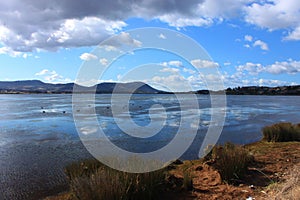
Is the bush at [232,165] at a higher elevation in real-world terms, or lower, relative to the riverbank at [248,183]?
higher

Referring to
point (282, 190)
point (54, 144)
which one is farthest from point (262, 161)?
point (54, 144)

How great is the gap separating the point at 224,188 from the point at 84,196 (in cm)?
299

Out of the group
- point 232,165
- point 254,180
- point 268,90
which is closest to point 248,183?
point 254,180

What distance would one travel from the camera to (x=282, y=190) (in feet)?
18.7

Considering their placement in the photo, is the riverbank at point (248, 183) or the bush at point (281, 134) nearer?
the riverbank at point (248, 183)

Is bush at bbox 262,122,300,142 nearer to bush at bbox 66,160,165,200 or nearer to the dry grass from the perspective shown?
the dry grass

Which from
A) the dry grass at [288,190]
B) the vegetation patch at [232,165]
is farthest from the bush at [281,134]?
the dry grass at [288,190]

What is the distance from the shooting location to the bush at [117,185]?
580cm

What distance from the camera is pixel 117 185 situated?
5945 mm

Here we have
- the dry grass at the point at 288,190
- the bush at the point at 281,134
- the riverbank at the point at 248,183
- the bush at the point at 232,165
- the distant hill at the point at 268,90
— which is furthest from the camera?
the distant hill at the point at 268,90

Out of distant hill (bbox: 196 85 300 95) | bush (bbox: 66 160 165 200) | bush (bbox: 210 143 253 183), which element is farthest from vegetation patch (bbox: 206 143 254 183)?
distant hill (bbox: 196 85 300 95)

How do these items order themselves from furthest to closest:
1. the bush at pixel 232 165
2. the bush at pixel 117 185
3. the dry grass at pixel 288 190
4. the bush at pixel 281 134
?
the bush at pixel 281 134
the bush at pixel 232 165
the bush at pixel 117 185
the dry grass at pixel 288 190

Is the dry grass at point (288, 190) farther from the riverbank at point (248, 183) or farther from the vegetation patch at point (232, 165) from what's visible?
the vegetation patch at point (232, 165)

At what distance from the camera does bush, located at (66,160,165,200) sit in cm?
580
